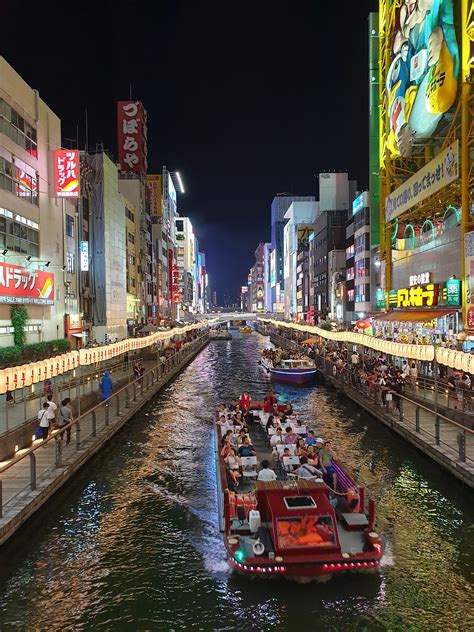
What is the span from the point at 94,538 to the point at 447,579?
398 inches

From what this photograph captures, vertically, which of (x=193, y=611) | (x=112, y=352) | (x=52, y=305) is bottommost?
(x=193, y=611)

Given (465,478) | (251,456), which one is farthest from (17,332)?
(465,478)

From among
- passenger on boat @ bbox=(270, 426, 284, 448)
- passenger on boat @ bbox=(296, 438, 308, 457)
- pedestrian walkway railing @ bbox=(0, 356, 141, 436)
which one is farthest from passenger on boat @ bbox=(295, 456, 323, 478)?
pedestrian walkway railing @ bbox=(0, 356, 141, 436)

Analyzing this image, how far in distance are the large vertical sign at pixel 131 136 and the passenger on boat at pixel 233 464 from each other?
7694cm

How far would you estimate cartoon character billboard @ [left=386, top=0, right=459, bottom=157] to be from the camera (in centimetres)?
3731

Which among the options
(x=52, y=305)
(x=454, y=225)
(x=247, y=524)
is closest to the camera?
(x=247, y=524)

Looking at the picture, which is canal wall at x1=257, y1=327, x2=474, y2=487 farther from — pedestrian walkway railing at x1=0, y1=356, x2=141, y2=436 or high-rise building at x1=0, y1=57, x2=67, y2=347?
high-rise building at x1=0, y1=57, x2=67, y2=347

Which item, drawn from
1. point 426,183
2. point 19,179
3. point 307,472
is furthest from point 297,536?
point 426,183

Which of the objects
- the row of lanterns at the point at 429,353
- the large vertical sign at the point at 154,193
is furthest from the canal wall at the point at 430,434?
the large vertical sign at the point at 154,193

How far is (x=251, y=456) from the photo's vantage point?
19.0 meters

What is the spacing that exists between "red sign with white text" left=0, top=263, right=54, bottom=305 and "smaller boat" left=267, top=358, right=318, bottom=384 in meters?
22.1

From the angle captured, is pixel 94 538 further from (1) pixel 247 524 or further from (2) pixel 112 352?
(2) pixel 112 352

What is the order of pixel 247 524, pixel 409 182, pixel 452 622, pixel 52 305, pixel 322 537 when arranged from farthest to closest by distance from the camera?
pixel 409 182 < pixel 52 305 < pixel 247 524 < pixel 322 537 < pixel 452 622

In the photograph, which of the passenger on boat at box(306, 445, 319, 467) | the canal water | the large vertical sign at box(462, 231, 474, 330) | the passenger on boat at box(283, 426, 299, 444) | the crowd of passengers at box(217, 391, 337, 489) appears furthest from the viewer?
the large vertical sign at box(462, 231, 474, 330)
